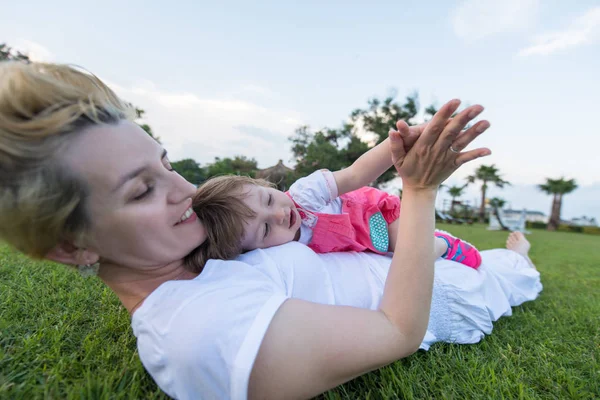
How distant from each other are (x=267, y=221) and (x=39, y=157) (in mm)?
1027

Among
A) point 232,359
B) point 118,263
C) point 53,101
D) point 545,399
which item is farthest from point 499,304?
point 53,101

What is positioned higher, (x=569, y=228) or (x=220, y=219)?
(x=220, y=219)

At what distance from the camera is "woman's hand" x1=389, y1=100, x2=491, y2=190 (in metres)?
1.14

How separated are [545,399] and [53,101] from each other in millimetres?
2233

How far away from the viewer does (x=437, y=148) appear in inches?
47.4

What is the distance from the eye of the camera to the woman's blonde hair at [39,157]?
104 cm

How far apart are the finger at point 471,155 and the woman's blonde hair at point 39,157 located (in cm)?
128

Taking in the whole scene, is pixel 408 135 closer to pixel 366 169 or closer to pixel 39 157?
pixel 366 169

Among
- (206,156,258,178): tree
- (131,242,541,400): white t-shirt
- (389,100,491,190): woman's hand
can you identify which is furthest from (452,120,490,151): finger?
(206,156,258,178): tree

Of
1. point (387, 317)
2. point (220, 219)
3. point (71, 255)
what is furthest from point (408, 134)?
point (71, 255)

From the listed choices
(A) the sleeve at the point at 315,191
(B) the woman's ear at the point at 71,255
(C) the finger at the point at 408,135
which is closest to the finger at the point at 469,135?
(C) the finger at the point at 408,135

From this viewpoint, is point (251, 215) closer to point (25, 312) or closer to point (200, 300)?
point (200, 300)

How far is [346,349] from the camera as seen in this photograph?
1.04 m

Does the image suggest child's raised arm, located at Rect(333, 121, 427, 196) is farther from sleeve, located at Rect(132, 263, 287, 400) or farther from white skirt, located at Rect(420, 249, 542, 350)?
sleeve, located at Rect(132, 263, 287, 400)
